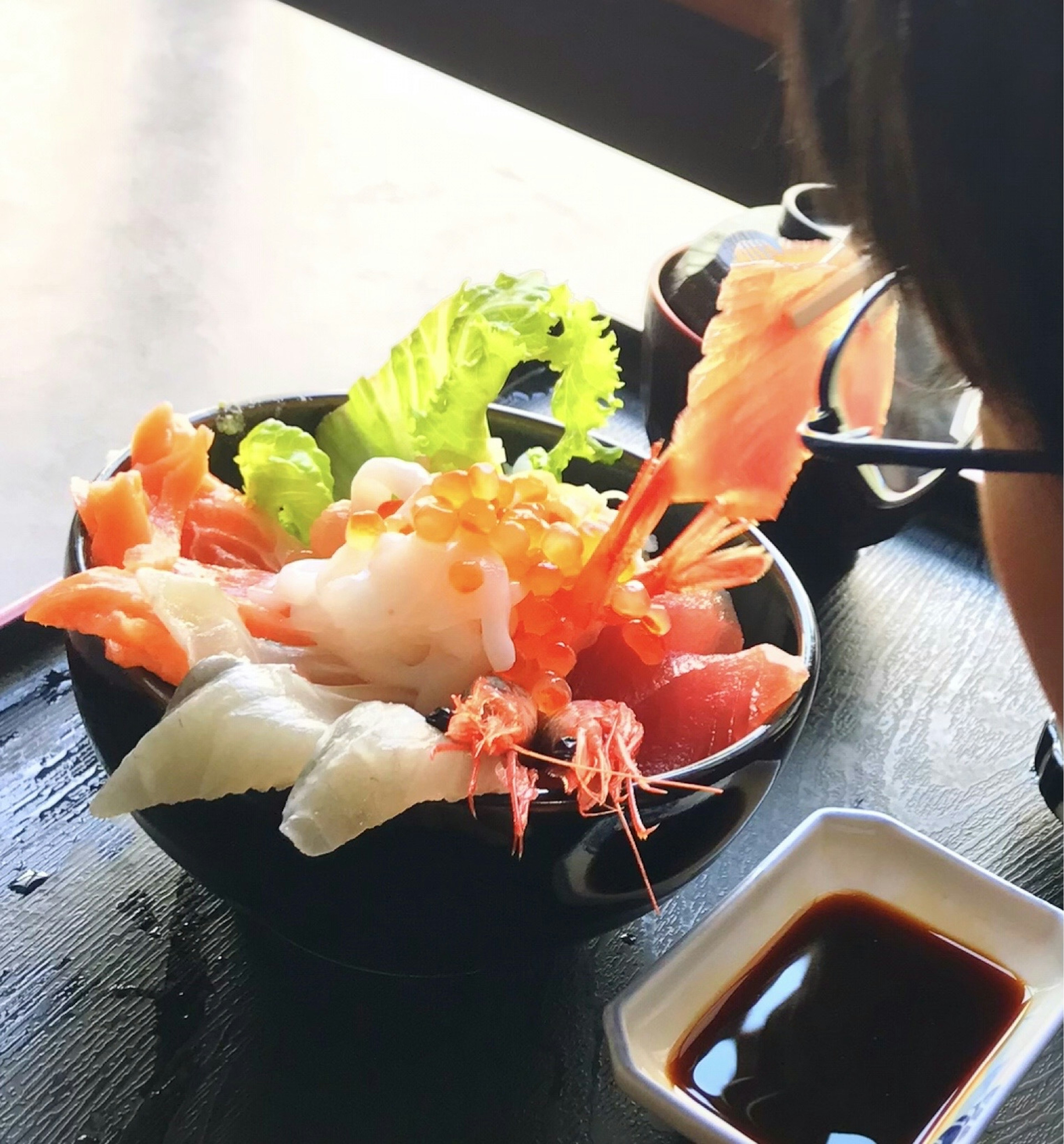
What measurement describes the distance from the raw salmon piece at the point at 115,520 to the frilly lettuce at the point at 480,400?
0.56 ft

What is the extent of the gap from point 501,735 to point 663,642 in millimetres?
151

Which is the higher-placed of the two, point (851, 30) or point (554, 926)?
point (851, 30)

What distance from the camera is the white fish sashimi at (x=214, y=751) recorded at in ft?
1.68

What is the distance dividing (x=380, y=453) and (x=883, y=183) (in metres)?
0.45

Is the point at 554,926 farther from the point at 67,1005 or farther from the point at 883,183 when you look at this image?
the point at 883,183

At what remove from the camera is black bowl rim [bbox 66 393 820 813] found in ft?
1.81

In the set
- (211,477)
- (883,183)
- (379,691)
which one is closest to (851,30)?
(883,183)

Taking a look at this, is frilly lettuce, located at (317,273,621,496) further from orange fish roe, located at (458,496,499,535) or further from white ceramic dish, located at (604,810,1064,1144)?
white ceramic dish, located at (604,810,1064,1144)

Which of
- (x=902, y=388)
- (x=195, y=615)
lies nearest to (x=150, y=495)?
(x=195, y=615)

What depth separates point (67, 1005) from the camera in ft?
2.02

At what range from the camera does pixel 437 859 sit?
1.72 ft

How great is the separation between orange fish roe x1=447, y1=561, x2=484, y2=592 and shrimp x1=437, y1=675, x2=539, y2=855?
4cm

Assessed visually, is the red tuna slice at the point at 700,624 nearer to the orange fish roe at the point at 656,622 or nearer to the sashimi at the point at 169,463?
the orange fish roe at the point at 656,622

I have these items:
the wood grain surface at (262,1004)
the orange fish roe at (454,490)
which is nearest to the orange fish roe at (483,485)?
the orange fish roe at (454,490)
